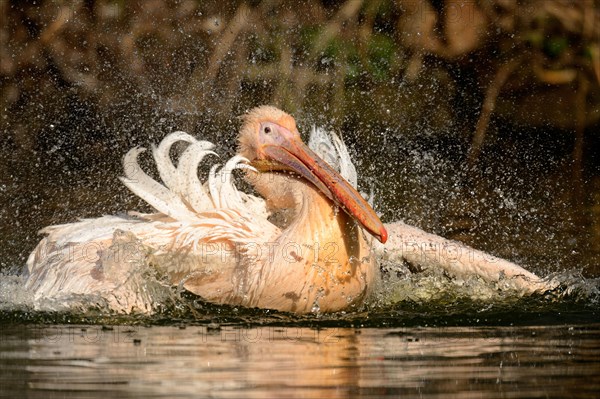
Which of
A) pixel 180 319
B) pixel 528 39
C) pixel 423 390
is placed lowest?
pixel 423 390

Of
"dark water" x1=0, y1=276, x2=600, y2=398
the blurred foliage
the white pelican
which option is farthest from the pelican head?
the blurred foliage

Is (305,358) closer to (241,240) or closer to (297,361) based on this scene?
(297,361)

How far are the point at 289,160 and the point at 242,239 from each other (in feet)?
1.55

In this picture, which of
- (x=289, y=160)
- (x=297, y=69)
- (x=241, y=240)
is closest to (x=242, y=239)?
(x=241, y=240)

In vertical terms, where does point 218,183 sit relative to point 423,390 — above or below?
above

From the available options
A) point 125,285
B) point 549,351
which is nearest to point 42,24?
point 125,285

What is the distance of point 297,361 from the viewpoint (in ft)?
13.6

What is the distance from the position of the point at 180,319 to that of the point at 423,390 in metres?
1.75

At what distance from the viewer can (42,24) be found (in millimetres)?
9648

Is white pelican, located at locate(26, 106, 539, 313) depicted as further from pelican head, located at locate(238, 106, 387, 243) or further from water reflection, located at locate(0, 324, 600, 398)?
water reflection, located at locate(0, 324, 600, 398)

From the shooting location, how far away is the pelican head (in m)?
5.44

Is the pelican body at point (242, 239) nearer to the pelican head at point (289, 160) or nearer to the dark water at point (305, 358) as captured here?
the pelican head at point (289, 160)

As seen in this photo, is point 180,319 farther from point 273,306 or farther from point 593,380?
point 593,380

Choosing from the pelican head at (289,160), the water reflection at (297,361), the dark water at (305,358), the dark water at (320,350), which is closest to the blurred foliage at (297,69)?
the pelican head at (289,160)
